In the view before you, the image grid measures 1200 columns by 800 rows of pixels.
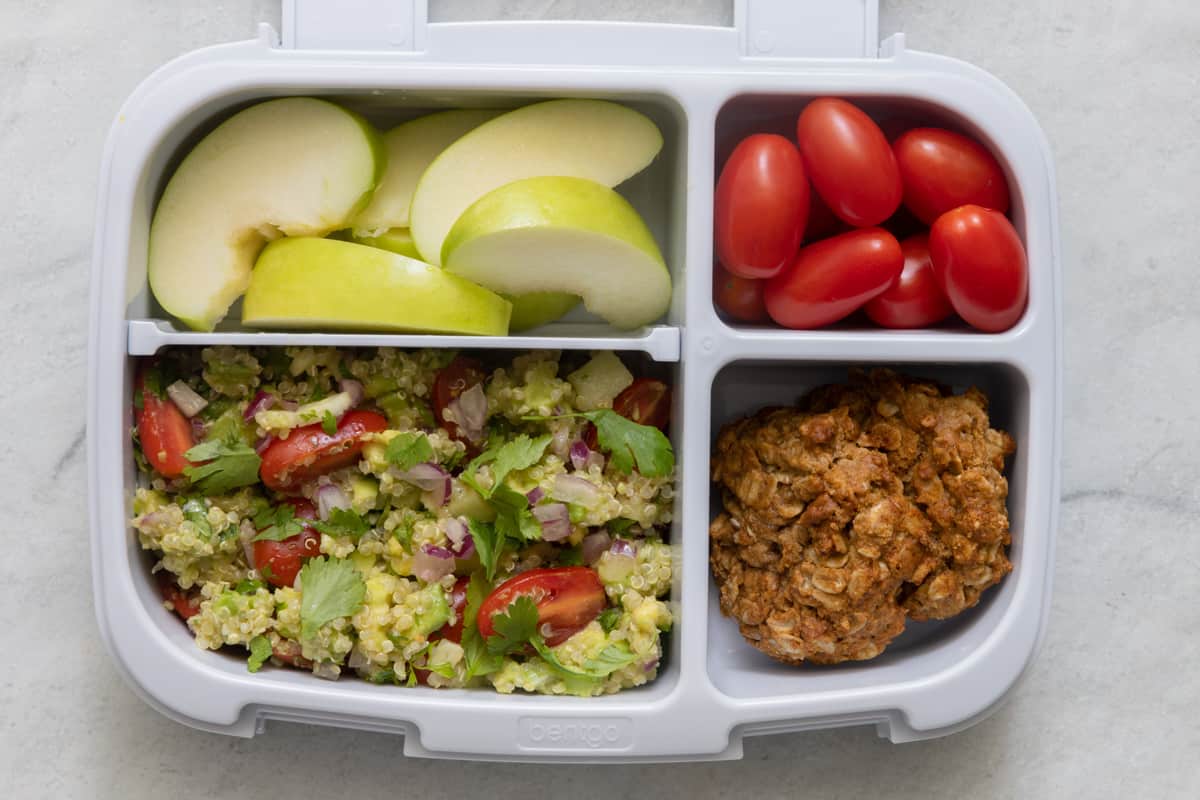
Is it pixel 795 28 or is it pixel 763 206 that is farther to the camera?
pixel 795 28

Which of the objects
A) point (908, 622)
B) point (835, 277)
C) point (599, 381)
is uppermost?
point (835, 277)

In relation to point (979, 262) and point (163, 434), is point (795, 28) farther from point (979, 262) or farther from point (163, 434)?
point (163, 434)

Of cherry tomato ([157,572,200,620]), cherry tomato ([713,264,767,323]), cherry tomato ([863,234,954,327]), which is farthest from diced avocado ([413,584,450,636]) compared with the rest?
cherry tomato ([863,234,954,327])

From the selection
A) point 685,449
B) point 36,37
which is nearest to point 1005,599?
point 685,449

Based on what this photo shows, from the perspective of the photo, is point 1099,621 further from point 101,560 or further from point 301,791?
point 101,560

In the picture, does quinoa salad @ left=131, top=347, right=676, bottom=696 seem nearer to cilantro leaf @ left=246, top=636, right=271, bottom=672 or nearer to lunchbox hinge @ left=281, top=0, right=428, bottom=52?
cilantro leaf @ left=246, top=636, right=271, bottom=672

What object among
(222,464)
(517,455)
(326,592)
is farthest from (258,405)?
(517,455)

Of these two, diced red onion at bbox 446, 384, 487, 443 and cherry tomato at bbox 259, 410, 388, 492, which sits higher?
diced red onion at bbox 446, 384, 487, 443
